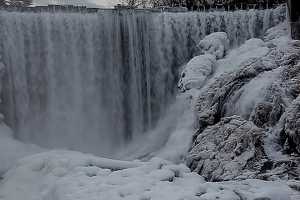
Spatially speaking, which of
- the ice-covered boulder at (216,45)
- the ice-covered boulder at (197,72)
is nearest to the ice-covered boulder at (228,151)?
the ice-covered boulder at (197,72)

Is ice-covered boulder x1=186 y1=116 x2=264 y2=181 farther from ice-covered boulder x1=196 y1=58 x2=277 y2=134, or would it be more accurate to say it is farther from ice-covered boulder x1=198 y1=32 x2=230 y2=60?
ice-covered boulder x1=198 y1=32 x2=230 y2=60

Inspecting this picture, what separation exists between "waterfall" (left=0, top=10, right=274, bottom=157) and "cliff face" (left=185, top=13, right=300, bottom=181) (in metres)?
4.50

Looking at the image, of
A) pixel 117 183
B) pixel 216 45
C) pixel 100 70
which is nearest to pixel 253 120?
pixel 117 183

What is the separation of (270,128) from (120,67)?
26.8 ft

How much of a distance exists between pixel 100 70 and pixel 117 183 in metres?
9.70

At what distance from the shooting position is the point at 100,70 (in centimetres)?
1411

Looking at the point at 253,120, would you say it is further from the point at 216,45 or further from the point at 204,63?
the point at 216,45

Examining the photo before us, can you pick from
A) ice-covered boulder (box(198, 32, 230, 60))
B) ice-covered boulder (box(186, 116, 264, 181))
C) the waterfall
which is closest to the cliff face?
ice-covered boulder (box(186, 116, 264, 181))

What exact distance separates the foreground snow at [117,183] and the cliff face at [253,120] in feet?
3.94

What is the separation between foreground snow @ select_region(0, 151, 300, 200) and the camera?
4.27 m

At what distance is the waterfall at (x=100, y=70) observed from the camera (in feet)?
43.9

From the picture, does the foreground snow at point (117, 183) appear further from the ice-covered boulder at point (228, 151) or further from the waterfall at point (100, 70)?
the waterfall at point (100, 70)

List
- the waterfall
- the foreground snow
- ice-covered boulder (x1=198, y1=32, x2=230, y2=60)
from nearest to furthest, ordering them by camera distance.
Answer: the foreground snow → ice-covered boulder (x1=198, y1=32, x2=230, y2=60) → the waterfall

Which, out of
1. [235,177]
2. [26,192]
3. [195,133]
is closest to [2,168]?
[26,192]
